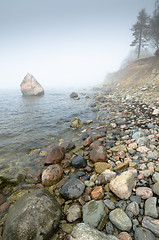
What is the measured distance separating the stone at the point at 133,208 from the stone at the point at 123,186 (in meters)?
0.21

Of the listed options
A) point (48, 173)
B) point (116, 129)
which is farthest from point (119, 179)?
point (116, 129)

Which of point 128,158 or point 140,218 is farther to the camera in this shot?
point 128,158

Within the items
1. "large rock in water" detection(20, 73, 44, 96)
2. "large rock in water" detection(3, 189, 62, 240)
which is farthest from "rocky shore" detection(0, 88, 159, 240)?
"large rock in water" detection(20, 73, 44, 96)

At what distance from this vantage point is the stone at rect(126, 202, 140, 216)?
226cm

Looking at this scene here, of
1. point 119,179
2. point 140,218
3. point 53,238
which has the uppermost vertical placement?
point 119,179

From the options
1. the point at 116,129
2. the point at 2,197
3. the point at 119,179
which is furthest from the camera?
the point at 116,129

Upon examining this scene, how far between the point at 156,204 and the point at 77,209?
67.2 inches

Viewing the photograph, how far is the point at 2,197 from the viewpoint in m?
3.00

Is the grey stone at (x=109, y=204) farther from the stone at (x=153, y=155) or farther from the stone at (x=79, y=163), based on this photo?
the stone at (x=153, y=155)

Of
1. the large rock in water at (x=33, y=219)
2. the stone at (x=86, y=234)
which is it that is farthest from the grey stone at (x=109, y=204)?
the large rock in water at (x=33, y=219)

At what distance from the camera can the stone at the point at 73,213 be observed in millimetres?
2323

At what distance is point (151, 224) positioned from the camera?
2.01 metres

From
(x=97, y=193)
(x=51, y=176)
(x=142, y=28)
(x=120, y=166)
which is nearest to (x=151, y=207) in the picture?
(x=97, y=193)

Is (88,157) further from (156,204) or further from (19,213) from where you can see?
(19,213)
